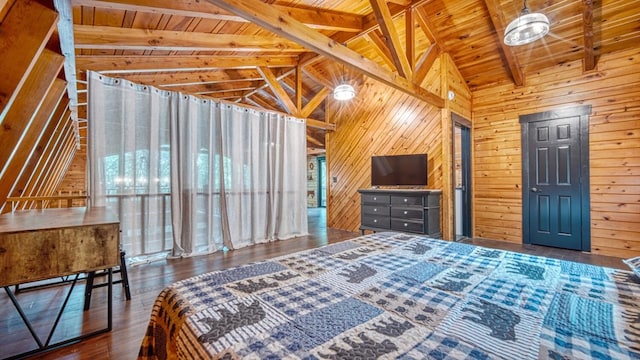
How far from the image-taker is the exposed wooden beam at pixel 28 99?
77.7 inches

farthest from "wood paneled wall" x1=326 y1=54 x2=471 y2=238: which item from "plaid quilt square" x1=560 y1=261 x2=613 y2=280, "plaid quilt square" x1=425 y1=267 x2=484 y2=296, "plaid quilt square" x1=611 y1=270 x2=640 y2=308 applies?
"plaid quilt square" x1=425 y1=267 x2=484 y2=296

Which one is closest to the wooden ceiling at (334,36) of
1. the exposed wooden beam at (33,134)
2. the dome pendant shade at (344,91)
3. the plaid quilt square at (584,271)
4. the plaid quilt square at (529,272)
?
the exposed wooden beam at (33,134)

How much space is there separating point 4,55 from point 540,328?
2.81 m

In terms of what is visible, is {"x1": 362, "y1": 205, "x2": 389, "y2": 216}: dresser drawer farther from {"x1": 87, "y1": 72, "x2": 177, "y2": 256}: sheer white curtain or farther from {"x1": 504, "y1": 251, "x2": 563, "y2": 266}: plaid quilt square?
{"x1": 87, "y1": 72, "x2": 177, "y2": 256}: sheer white curtain

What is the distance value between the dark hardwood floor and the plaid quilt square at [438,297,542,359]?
74.7 inches

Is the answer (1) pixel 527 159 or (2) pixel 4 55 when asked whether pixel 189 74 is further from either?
(1) pixel 527 159

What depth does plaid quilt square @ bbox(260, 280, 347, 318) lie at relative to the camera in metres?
1.02

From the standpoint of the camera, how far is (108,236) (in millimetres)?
1703

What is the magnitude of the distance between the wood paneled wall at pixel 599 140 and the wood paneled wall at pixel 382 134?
0.88 metres

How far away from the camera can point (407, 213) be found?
13.7 feet

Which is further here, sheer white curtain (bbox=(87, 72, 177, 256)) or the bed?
sheer white curtain (bbox=(87, 72, 177, 256))

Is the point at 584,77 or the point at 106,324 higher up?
the point at 584,77

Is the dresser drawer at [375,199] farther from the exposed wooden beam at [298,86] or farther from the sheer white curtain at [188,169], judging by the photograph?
the exposed wooden beam at [298,86]

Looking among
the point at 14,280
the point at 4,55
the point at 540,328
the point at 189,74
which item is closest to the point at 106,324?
the point at 14,280
